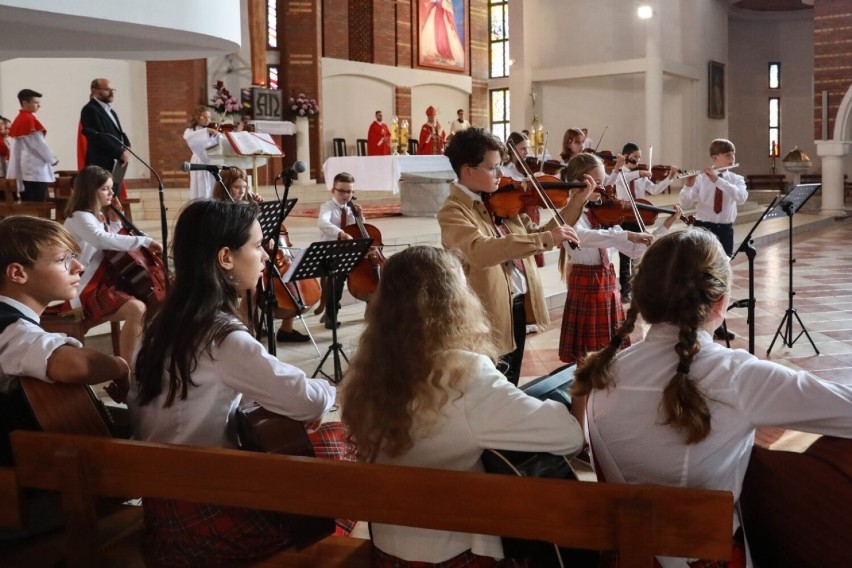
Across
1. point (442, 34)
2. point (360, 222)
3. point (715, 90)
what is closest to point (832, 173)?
point (715, 90)

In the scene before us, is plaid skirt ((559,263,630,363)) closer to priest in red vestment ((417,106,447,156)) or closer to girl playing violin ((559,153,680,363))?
girl playing violin ((559,153,680,363))

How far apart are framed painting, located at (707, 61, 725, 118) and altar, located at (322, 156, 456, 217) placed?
9721 mm

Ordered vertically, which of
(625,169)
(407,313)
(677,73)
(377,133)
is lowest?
(407,313)

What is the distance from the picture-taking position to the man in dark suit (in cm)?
712

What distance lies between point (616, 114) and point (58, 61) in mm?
11587

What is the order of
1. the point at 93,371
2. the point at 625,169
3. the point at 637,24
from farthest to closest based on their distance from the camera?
the point at 637,24
the point at 625,169
the point at 93,371

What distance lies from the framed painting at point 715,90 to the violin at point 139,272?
17336 mm

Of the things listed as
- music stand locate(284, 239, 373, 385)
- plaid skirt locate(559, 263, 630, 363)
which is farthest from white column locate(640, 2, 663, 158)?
music stand locate(284, 239, 373, 385)

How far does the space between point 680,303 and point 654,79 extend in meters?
16.9

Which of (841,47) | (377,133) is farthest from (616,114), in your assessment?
(377,133)

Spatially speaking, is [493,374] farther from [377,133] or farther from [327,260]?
[377,133]

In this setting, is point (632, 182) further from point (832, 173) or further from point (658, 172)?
point (832, 173)

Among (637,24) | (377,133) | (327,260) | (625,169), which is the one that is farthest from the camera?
(637,24)

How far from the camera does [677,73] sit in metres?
18.3
